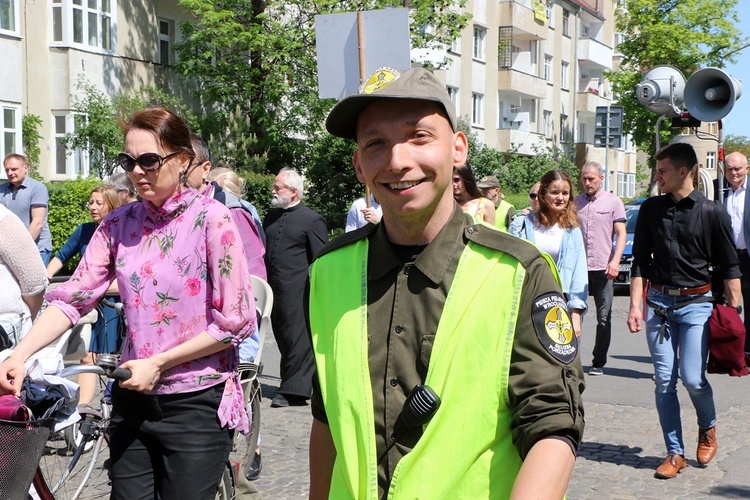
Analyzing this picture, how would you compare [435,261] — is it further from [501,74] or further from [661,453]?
[501,74]

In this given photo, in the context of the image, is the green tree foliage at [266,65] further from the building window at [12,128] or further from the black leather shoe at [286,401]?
the black leather shoe at [286,401]

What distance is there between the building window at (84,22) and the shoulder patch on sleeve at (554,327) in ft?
82.8

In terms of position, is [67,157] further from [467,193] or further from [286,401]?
[467,193]

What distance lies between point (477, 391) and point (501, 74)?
157 feet

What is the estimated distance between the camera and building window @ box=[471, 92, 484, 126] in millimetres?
46562

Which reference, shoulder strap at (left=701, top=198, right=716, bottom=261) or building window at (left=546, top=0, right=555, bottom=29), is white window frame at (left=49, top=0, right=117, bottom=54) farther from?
building window at (left=546, top=0, right=555, bottom=29)

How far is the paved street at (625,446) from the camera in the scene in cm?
643

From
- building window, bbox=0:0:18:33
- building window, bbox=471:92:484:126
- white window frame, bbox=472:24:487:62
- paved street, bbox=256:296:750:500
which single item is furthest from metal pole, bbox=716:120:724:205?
white window frame, bbox=472:24:487:62

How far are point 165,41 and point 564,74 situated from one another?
34.3 meters

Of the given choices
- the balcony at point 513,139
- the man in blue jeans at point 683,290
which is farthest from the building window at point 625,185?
the man in blue jeans at point 683,290

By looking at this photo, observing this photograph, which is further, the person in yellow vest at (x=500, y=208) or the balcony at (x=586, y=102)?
the balcony at (x=586, y=102)

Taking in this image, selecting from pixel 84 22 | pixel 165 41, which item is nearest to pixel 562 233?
pixel 84 22

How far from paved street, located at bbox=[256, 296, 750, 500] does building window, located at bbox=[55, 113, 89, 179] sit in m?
16.4

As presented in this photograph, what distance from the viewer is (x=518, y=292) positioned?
2002 mm
